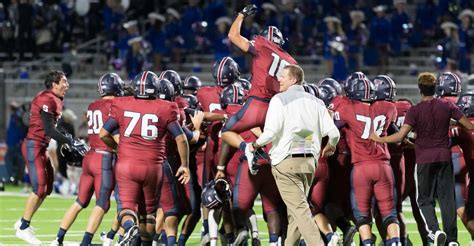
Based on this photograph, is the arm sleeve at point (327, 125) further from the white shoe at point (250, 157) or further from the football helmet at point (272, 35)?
the football helmet at point (272, 35)

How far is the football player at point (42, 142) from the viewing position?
14023 mm

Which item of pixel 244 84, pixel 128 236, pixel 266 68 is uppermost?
pixel 266 68

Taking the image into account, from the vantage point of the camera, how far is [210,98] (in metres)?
13.5

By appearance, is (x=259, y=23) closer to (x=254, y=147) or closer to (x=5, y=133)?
(x=5, y=133)

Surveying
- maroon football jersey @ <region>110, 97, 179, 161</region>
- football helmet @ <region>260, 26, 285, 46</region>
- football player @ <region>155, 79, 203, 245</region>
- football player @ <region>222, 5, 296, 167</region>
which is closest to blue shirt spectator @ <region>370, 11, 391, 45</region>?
football player @ <region>155, 79, 203, 245</region>

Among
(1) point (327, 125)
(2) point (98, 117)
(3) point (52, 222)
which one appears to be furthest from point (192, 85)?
(3) point (52, 222)

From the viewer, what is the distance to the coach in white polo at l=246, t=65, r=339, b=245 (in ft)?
36.2

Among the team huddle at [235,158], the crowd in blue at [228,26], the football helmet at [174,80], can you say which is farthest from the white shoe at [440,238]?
the crowd in blue at [228,26]

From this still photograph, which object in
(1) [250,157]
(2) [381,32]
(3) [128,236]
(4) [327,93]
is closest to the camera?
(1) [250,157]

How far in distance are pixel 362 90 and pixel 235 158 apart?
4.73 ft

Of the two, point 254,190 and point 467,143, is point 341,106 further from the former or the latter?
point 467,143

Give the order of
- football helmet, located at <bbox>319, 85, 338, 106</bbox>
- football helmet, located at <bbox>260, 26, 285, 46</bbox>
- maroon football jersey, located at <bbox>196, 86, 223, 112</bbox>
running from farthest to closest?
1. maroon football jersey, located at <bbox>196, 86, 223, 112</bbox>
2. football helmet, located at <bbox>319, 85, 338, 106</bbox>
3. football helmet, located at <bbox>260, 26, 285, 46</bbox>

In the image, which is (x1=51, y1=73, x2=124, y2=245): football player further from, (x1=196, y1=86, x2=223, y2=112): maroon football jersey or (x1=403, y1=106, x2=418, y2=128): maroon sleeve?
(x1=403, y1=106, x2=418, y2=128): maroon sleeve

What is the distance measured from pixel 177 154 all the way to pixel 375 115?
6.91 ft
